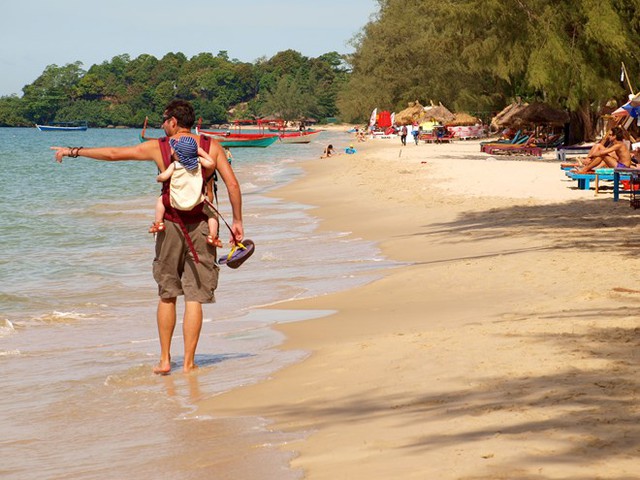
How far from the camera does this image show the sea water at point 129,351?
215 inches

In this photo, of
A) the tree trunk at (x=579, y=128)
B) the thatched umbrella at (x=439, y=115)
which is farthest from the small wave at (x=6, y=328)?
the thatched umbrella at (x=439, y=115)

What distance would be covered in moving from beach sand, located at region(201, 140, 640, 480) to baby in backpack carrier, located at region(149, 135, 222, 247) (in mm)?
1265

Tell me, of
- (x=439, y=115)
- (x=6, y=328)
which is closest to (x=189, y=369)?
(x=6, y=328)

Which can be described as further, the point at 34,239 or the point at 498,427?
the point at 34,239

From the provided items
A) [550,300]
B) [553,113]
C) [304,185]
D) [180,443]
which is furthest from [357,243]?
[553,113]

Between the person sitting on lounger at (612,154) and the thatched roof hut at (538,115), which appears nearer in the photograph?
the person sitting on lounger at (612,154)

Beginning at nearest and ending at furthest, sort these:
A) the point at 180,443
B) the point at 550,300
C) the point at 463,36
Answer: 1. the point at 180,443
2. the point at 550,300
3. the point at 463,36

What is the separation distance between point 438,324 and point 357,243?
7.87 metres

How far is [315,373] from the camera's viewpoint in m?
6.99

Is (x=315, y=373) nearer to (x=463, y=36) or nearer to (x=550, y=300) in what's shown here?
(x=550, y=300)

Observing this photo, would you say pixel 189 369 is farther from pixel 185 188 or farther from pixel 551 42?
pixel 551 42

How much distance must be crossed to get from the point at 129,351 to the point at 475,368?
136 inches

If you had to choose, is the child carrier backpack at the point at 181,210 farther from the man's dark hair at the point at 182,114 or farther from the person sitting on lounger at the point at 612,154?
the person sitting on lounger at the point at 612,154

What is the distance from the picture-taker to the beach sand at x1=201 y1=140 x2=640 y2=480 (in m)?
4.70
